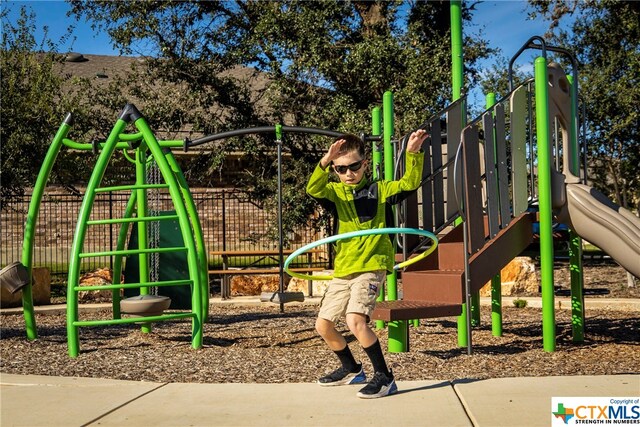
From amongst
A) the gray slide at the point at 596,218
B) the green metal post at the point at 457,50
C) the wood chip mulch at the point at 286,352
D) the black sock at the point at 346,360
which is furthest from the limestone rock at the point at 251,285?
the black sock at the point at 346,360

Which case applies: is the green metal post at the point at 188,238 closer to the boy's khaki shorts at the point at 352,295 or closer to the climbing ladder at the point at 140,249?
the climbing ladder at the point at 140,249

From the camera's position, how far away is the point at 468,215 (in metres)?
6.63

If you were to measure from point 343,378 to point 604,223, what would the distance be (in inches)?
123

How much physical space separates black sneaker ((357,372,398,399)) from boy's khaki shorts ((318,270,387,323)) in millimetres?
389

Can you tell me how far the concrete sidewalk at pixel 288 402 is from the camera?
167 inches

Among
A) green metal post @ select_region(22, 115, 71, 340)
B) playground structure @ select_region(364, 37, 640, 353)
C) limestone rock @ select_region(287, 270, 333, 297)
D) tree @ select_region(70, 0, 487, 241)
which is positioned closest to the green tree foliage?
tree @ select_region(70, 0, 487, 241)

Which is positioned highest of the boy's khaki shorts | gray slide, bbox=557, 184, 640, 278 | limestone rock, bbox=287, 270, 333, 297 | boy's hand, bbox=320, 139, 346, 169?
boy's hand, bbox=320, 139, 346, 169

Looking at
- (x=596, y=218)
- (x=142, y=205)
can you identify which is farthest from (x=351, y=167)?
(x=142, y=205)

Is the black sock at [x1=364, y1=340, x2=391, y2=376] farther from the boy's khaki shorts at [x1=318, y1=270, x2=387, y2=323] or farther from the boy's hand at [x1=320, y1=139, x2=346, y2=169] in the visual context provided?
the boy's hand at [x1=320, y1=139, x2=346, y2=169]

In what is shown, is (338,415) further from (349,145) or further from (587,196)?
(587,196)

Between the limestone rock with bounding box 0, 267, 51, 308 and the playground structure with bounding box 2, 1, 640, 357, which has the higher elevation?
the playground structure with bounding box 2, 1, 640, 357

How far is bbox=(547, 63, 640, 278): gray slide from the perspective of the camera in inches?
277

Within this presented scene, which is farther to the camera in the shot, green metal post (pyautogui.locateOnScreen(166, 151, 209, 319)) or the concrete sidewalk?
green metal post (pyautogui.locateOnScreen(166, 151, 209, 319))

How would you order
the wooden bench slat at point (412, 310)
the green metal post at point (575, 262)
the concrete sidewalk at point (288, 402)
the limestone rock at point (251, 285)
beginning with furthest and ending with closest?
the limestone rock at point (251, 285) < the green metal post at point (575, 262) < the wooden bench slat at point (412, 310) < the concrete sidewalk at point (288, 402)
